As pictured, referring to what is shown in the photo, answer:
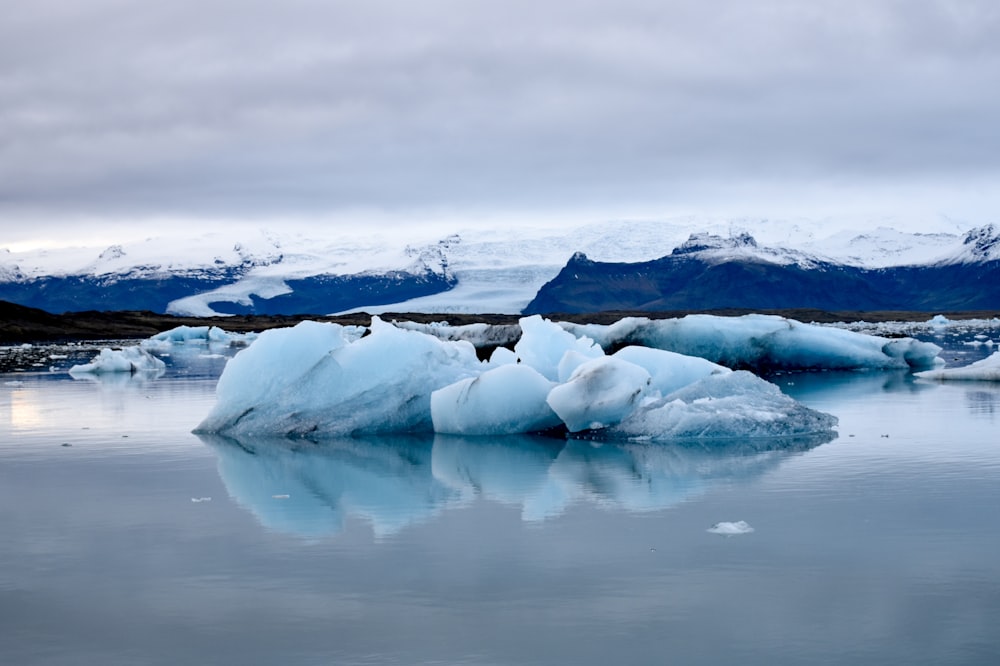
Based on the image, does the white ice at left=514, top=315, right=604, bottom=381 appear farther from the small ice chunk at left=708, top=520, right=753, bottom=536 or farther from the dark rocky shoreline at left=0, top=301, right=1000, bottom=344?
the dark rocky shoreline at left=0, top=301, right=1000, bottom=344

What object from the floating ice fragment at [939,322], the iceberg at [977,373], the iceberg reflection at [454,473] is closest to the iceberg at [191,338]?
the iceberg at [977,373]

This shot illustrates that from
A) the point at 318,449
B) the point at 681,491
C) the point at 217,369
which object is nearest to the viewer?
the point at 681,491

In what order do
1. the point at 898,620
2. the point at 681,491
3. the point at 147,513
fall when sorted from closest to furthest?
the point at 898,620
the point at 147,513
the point at 681,491

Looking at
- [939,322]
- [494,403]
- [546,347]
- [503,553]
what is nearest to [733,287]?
[939,322]

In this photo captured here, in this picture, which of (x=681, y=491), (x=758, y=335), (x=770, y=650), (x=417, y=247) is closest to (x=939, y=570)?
(x=770, y=650)

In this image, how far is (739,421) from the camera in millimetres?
12367

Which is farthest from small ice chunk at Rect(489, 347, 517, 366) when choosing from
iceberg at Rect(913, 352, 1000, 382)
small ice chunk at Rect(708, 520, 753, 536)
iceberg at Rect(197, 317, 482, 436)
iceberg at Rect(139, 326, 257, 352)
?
A: iceberg at Rect(139, 326, 257, 352)

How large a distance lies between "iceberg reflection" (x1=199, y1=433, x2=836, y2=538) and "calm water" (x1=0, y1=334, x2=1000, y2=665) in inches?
1.8

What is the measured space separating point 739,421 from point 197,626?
25.5 ft

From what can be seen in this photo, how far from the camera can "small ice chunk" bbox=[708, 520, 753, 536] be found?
24.6ft

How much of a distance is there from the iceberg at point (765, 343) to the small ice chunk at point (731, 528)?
15371 millimetres

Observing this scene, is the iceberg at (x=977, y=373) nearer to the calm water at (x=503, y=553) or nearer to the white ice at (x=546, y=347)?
the white ice at (x=546, y=347)

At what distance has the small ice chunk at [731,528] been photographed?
296 inches

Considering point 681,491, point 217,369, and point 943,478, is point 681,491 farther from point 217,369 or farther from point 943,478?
point 217,369
